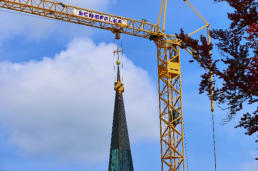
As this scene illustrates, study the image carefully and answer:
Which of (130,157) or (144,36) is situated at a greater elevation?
(144,36)

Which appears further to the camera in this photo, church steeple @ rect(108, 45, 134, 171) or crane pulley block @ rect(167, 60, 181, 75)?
crane pulley block @ rect(167, 60, 181, 75)

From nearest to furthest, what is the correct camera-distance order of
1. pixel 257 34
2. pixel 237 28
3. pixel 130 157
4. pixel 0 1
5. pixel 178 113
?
pixel 257 34 → pixel 237 28 → pixel 130 157 → pixel 0 1 → pixel 178 113

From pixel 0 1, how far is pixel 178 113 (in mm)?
19702

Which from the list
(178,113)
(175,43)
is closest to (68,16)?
(175,43)

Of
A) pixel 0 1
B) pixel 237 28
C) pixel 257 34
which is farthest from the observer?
pixel 0 1

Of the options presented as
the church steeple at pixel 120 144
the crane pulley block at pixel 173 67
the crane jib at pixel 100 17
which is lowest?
the church steeple at pixel 120 144

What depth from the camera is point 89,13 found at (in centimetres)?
4091

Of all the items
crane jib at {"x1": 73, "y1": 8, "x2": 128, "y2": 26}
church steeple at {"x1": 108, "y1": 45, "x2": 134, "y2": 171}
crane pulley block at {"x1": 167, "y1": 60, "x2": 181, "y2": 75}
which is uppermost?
crane jib at {"x1": 73, "y1": 8, "x2": 128, "y2": 26}

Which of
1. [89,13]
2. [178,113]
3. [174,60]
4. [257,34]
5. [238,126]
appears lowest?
[238,126]

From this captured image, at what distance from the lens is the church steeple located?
1321 inches

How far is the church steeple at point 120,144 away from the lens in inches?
1321

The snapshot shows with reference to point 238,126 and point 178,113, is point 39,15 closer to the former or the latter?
point 178,113

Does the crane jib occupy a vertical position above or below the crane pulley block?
above

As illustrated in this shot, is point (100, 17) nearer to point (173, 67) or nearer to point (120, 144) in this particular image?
point (173, 67)
